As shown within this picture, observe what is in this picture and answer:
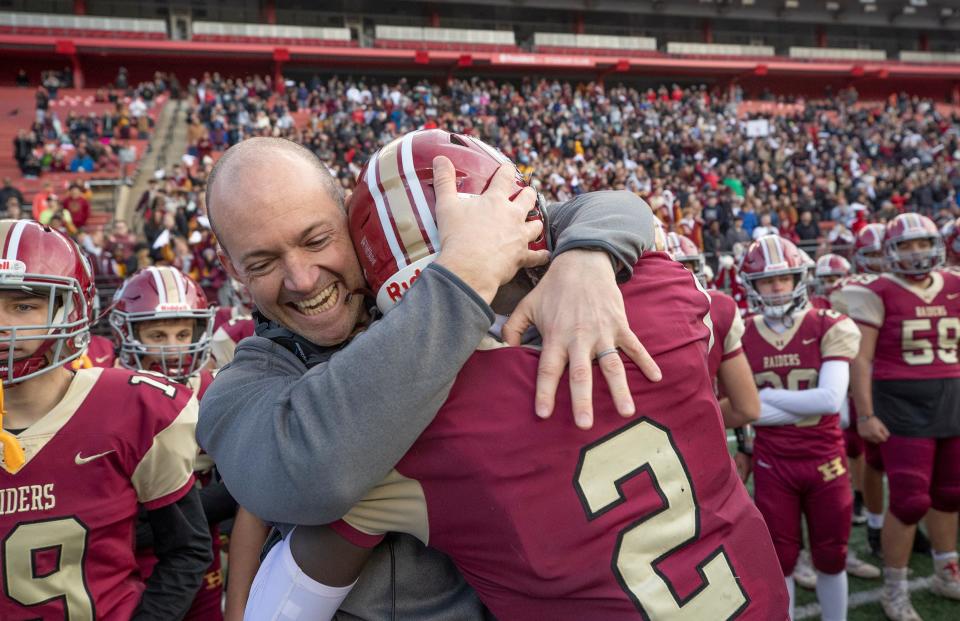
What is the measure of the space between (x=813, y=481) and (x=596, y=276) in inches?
128

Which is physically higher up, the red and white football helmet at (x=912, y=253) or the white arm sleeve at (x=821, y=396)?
the red and white football helmet at (x=912, y=253)

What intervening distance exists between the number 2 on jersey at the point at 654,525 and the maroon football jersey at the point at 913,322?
159 inches

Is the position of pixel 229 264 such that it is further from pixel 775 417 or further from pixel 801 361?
pixel 801 361

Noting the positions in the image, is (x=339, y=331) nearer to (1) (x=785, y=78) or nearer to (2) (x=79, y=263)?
(2) (x=79, y=263)

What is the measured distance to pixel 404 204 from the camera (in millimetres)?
1316

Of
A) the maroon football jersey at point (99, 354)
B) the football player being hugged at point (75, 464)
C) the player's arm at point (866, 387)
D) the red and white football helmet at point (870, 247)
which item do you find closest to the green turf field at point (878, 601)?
the player's arm at point (866, 387)

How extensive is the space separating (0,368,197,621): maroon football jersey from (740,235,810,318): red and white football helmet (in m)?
3.45

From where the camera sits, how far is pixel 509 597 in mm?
1204

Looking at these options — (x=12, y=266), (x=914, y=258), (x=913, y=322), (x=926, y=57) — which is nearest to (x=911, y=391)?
(x=913, y=322)

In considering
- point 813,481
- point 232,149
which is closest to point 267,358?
point 232,149

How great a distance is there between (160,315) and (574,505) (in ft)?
9.27

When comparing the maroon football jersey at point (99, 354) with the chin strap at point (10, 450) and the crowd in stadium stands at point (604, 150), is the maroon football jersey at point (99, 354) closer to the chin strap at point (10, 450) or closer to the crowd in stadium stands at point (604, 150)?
the chin strap at point (10, 450)

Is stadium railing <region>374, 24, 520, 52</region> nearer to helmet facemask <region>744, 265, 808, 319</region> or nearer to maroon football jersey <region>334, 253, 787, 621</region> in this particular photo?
helmet facemask <region>744, 265, 808, 319</region>

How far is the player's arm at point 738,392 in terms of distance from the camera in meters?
3.31
